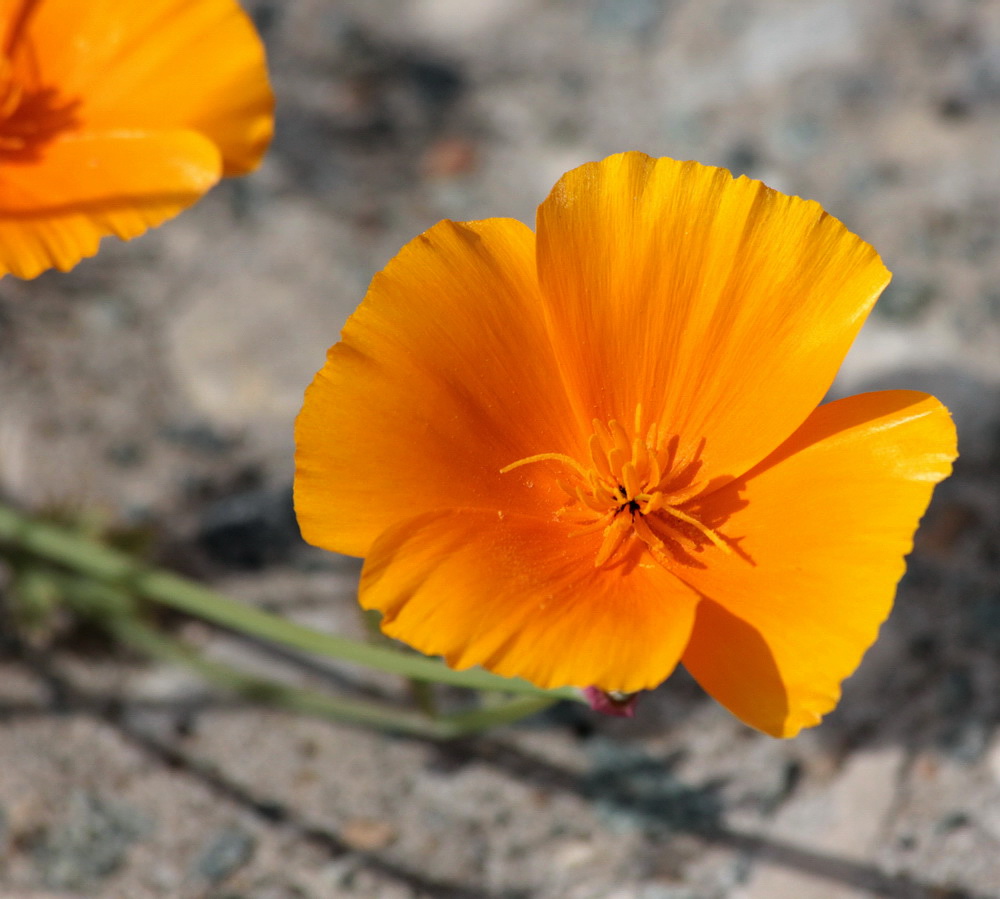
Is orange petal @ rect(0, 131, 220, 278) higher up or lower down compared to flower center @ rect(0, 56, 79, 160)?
lower down

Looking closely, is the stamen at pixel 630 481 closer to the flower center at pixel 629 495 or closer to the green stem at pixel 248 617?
the flower center at pixel 629 495

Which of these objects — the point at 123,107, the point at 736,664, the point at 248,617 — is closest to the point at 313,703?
the point at 248,617

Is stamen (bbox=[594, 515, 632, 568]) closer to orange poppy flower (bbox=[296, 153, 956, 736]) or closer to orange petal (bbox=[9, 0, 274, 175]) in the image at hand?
orange poppy flower (bbox=[296, 153, 956, 736])

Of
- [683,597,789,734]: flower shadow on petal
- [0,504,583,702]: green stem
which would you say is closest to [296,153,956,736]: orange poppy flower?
[683,597,789,734]: flower shadow on petal

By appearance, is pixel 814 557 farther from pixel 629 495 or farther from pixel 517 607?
pixel 517 607

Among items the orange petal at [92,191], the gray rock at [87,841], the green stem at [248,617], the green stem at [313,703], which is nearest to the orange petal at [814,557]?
the green stem at [248,617]

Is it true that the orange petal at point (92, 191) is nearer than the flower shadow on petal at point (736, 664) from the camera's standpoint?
No

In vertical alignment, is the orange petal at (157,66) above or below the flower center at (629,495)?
above
